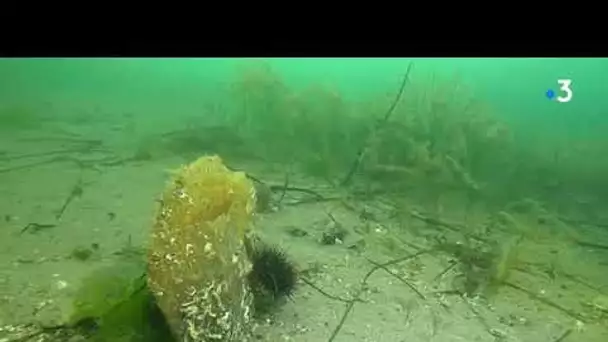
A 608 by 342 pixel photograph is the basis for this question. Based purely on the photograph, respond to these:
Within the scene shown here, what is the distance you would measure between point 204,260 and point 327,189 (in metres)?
0.53

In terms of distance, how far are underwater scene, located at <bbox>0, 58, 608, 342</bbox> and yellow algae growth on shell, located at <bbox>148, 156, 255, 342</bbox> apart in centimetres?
2

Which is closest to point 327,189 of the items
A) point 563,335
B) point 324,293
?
point 324,293

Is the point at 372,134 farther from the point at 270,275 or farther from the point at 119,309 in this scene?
the point at 119,309

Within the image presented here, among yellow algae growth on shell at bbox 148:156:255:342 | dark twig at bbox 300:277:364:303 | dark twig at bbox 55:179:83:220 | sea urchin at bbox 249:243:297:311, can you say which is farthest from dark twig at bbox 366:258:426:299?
dark twig at bbox 55:179:83:220

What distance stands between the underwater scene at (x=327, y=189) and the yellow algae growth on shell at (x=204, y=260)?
0.02m

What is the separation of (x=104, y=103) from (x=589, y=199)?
1.68 m

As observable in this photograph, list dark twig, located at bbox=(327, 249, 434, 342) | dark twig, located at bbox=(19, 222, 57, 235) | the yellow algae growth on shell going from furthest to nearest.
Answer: dark twig, located at bbox=(19, 222, 57, 235), dark twig, located at bbox=(327, 249, 434, 342), the yellow algae growth on shell

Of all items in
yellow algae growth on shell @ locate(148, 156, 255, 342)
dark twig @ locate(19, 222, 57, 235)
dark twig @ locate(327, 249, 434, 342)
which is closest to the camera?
yellow algae growth on shell @ locate(148, 156, 255, 342)

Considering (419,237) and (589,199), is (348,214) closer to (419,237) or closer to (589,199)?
(419,237)

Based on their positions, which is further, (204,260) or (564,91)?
(564,91)

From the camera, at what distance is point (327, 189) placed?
8.77ft

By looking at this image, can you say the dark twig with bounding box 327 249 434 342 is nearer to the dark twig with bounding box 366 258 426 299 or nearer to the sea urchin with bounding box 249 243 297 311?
the dark twig with bounding box 366 258 426 299

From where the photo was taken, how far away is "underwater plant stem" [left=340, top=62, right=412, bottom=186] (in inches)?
106
